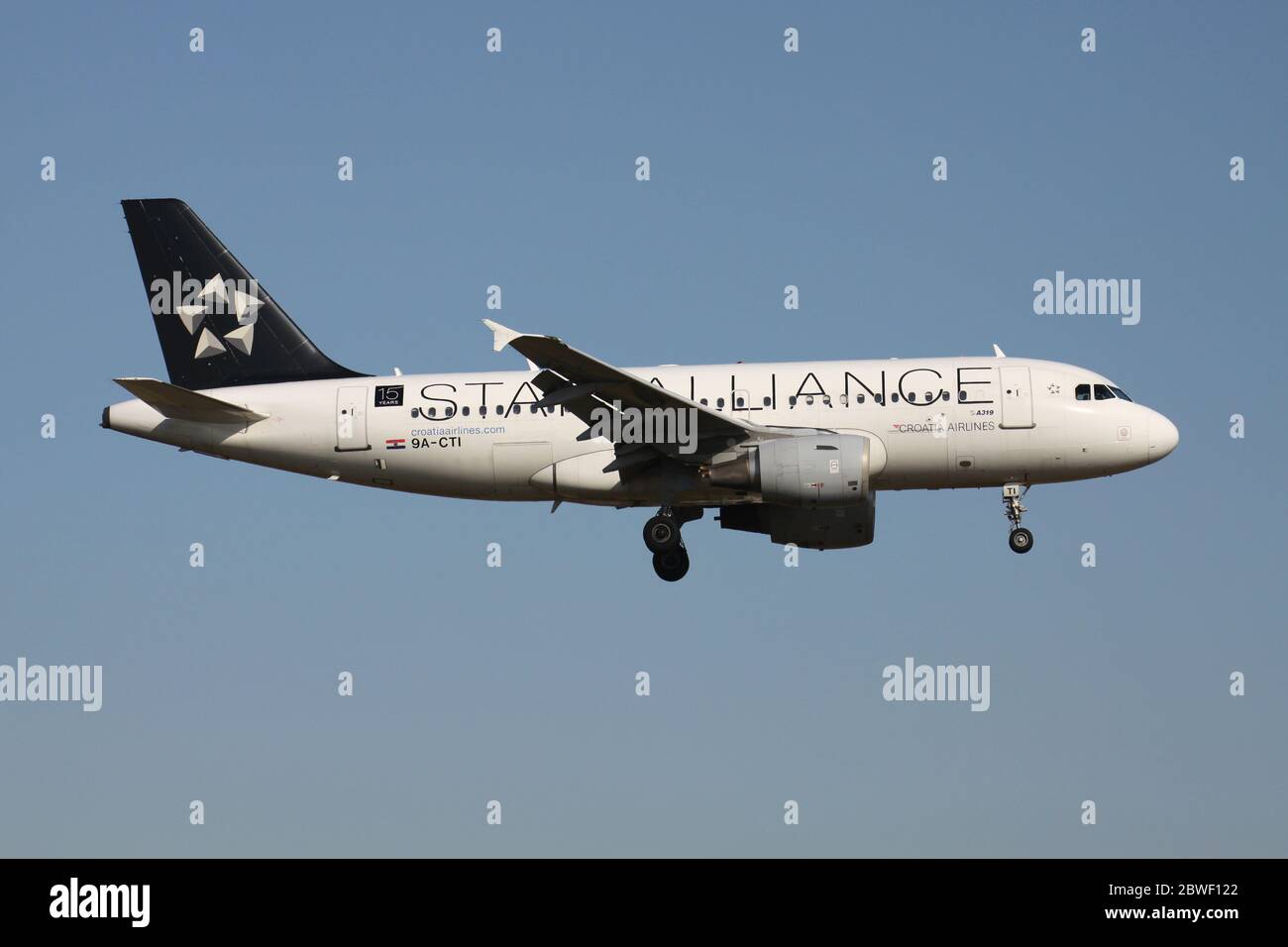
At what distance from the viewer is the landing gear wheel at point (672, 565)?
46625mm

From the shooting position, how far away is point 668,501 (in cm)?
4531

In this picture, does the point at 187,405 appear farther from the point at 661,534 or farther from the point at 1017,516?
the point at 1017,516

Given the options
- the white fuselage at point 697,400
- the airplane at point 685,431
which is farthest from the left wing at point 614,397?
the white fuselage at point 697,400

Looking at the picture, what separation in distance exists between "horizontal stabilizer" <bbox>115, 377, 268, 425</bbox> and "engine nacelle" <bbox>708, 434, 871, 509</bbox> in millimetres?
12660

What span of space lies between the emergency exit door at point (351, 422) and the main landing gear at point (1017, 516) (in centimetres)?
1548

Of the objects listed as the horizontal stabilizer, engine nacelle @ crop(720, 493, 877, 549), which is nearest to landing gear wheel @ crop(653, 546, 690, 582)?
engine nacelle @ crop(720, 493, 877, 549)

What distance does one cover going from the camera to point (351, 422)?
46.1 meters

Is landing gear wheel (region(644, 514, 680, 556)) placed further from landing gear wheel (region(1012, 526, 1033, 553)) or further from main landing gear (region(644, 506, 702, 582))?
landing gear wheel (region(1012, 526, 1033, 553))

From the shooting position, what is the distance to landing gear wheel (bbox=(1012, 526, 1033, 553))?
4500cm

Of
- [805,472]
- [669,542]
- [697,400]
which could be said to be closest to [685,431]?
[697,400]

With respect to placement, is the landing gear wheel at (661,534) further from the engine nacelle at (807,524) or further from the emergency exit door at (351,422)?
the emergency exit door at (351,422)

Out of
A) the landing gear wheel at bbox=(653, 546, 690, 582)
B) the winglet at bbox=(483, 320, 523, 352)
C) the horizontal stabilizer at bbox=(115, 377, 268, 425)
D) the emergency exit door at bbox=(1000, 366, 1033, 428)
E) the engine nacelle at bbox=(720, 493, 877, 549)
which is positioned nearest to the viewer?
the winglet at bbox=(483, 320, 523, 352)
